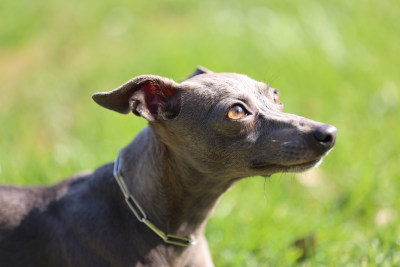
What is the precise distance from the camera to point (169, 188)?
132 inches

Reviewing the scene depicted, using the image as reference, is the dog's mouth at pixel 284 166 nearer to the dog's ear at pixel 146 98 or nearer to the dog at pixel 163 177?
the dog at pixel 163 177

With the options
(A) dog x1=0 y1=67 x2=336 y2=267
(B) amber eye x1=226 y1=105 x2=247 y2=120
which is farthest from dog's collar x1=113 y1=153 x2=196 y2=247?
(B) amber eye x1=226 y1=105 x2=247 y2=120

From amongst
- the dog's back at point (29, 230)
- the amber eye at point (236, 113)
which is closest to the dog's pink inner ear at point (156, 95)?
the amber eye at point (236, 113)

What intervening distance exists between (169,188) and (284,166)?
756 mm

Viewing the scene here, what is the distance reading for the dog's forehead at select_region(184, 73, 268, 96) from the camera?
10.6 feet

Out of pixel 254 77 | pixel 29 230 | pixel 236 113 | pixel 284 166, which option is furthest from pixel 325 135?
pixel 254 77

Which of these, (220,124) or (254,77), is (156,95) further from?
(254,77)

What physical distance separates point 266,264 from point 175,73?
3.23 metres

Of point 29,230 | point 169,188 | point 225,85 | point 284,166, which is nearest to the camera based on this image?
point 284,166

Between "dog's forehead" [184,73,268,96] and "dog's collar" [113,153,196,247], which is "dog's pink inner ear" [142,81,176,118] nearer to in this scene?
"dog's forehead" [184,73,268,96]

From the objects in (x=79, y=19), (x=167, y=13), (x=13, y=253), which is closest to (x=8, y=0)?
(x=79, y=19)

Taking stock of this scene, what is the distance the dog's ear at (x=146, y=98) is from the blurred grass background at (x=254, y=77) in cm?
155

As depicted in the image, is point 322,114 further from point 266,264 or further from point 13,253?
point 13,253

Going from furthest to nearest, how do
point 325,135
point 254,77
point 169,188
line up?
1. point 254,77
2. point 169,188
3. point 325,135
